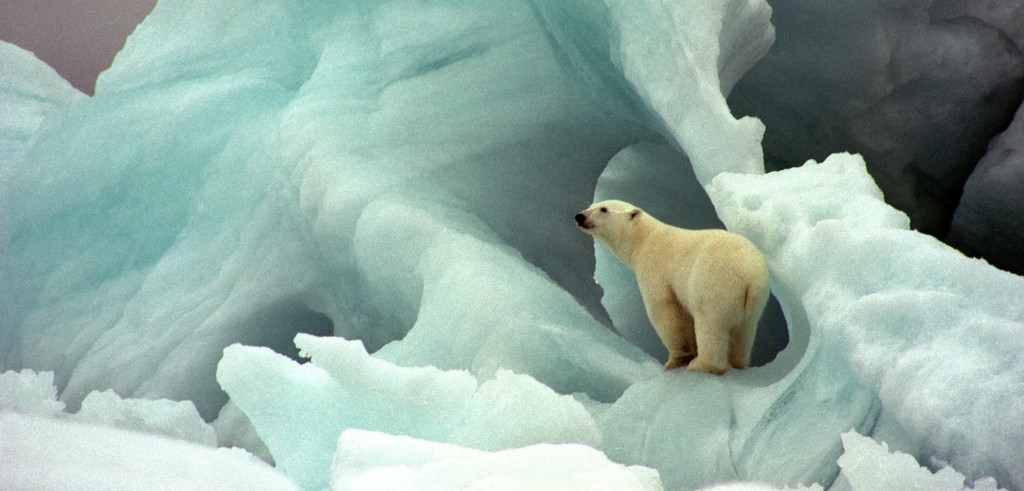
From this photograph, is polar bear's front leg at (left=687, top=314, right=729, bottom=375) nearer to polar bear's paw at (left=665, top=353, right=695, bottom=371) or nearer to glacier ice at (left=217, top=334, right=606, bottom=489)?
polar bear's paw at (left=665, top=353, right=695, bottom=371)

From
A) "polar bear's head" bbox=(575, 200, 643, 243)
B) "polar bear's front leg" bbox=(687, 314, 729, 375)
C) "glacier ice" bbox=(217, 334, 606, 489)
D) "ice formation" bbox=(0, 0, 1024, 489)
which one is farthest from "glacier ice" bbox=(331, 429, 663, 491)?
"polar bear's head" bbox=(575, 200, 643, 243)

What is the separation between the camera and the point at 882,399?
1019 mm

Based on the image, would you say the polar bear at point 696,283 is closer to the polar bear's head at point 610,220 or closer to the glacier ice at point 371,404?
the polar bear's head at point 610,220

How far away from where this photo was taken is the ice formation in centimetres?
109

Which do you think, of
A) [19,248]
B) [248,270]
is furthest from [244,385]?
[19,248]

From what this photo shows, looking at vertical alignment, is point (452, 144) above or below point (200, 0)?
below

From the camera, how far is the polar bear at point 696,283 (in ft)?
4.70

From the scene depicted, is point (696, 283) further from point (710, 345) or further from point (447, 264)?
point (447, 264)

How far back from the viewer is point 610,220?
1.76 m

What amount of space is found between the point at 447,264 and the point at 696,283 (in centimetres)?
67

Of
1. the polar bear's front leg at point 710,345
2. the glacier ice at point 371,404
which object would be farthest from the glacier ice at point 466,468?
Answer: the polar bear's front leg at point 710,345

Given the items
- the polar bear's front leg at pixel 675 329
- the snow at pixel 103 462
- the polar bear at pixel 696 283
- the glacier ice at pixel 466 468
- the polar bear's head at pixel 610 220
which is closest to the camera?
the snow at pixel 103 462

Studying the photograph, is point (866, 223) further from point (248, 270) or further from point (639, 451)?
point (248, 270)

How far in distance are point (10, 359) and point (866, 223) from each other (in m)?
2.29
